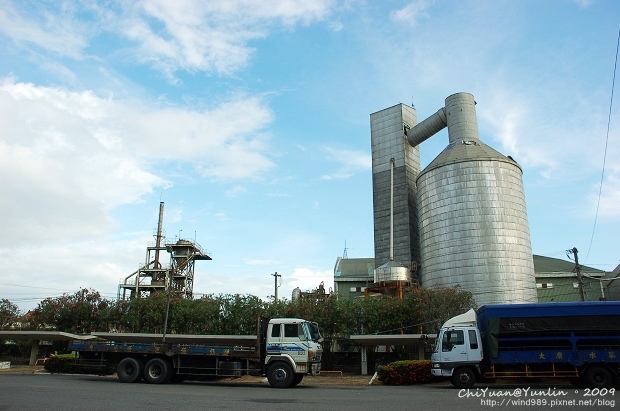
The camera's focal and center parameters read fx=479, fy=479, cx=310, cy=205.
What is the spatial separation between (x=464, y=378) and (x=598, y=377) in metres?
5.19

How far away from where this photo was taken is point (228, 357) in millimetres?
21438

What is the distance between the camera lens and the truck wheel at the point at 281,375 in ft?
67.9

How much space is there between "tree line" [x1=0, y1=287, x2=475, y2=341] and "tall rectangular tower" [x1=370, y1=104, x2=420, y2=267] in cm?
2028

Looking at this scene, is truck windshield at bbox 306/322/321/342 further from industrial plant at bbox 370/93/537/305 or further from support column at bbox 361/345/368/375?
industrial plant at bbox 370/93/537/305

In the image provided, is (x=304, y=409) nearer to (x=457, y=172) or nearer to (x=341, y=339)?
(x=341, y=339)

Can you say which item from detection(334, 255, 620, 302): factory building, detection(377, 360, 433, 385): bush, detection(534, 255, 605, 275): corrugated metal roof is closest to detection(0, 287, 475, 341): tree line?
detection(377, 360, 433, 385): bush

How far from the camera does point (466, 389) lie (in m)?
19.9

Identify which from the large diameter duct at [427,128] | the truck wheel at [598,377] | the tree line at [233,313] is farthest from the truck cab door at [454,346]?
the large diameter duct at [427,128]

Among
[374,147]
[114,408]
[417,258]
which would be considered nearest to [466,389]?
[114,408]

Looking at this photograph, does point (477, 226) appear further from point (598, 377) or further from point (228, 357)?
point (228, 357)

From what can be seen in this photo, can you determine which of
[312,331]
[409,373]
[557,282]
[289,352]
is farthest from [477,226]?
[289,352]

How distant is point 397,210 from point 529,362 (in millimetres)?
47827

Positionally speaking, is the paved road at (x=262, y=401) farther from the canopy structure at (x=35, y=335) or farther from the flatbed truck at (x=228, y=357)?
the canopy structure at (x=35, y=335)

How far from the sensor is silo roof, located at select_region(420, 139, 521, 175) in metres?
56.0
